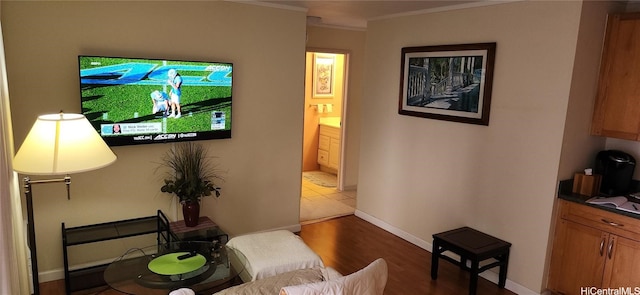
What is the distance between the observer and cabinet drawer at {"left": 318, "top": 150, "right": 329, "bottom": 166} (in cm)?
682

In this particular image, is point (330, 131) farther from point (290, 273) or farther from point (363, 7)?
point (290, 273)

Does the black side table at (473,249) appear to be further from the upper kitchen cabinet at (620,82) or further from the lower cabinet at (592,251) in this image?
the upper kitchen cabinet at (620,82)

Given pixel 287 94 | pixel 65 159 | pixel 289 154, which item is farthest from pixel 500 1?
pixel 65 159

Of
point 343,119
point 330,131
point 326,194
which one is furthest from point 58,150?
point 330,131

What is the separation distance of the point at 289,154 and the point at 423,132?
1.32 m

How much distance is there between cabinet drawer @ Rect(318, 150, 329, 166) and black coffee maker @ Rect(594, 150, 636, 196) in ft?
13.7

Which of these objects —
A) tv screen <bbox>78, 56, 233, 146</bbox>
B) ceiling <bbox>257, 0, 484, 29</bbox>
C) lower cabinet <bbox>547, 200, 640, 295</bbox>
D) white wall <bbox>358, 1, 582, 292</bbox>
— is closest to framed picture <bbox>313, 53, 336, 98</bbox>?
ceiling <bbox>257, 0, 484, 29</bbox>

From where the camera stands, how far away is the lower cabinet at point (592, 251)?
276cm

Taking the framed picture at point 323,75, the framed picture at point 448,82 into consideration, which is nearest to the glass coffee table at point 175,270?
the framed picture at point 448,82

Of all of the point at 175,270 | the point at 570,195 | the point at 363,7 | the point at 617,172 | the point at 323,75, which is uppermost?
the point at 363,7

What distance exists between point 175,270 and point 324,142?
14.9 ft

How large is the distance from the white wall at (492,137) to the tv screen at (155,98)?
1693 millimetres

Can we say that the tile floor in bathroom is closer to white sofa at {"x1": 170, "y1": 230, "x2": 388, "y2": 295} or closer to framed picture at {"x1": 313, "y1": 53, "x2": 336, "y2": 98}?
framed picture at {"x1": 313, "y1": 53, "x2": 336, "y2": 98}

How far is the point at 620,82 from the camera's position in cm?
297
